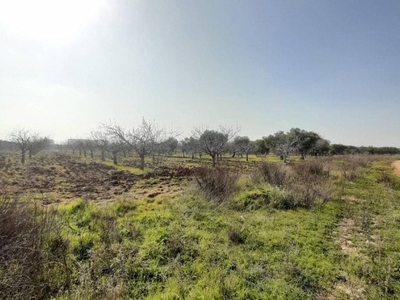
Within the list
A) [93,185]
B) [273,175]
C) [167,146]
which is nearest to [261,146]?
[167,146]

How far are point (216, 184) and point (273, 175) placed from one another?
3563 millimetres

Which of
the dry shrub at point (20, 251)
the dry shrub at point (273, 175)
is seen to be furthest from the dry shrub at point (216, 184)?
the dry shrub at point (20, 251)

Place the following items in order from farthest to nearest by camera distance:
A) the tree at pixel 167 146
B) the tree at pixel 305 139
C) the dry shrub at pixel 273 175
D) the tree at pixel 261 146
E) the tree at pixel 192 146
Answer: the tree at pixel 261 146
the tree at pixel 305 139
the tree at pixel 167 146
the tree at pixel 192 146
the dry shrub at pixel 273 175

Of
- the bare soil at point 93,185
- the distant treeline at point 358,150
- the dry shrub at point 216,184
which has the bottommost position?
the bare soil at point 93,185

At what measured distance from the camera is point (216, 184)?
8.54 metres

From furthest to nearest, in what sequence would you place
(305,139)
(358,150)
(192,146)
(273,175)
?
(358,150), (192,146), (305,139), (273,175)

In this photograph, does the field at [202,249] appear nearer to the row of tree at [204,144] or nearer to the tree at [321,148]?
the row of tree at [204,144]

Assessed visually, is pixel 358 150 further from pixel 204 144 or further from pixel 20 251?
pixel 20 251

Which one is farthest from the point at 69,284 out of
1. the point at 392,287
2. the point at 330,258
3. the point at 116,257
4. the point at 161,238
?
the point at 392,287

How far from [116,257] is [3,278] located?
1978mm

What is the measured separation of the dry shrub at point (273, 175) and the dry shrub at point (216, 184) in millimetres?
2079

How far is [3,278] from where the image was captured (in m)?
2.11

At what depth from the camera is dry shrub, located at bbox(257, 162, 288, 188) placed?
9.73m

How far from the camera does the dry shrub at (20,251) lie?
223 cm
